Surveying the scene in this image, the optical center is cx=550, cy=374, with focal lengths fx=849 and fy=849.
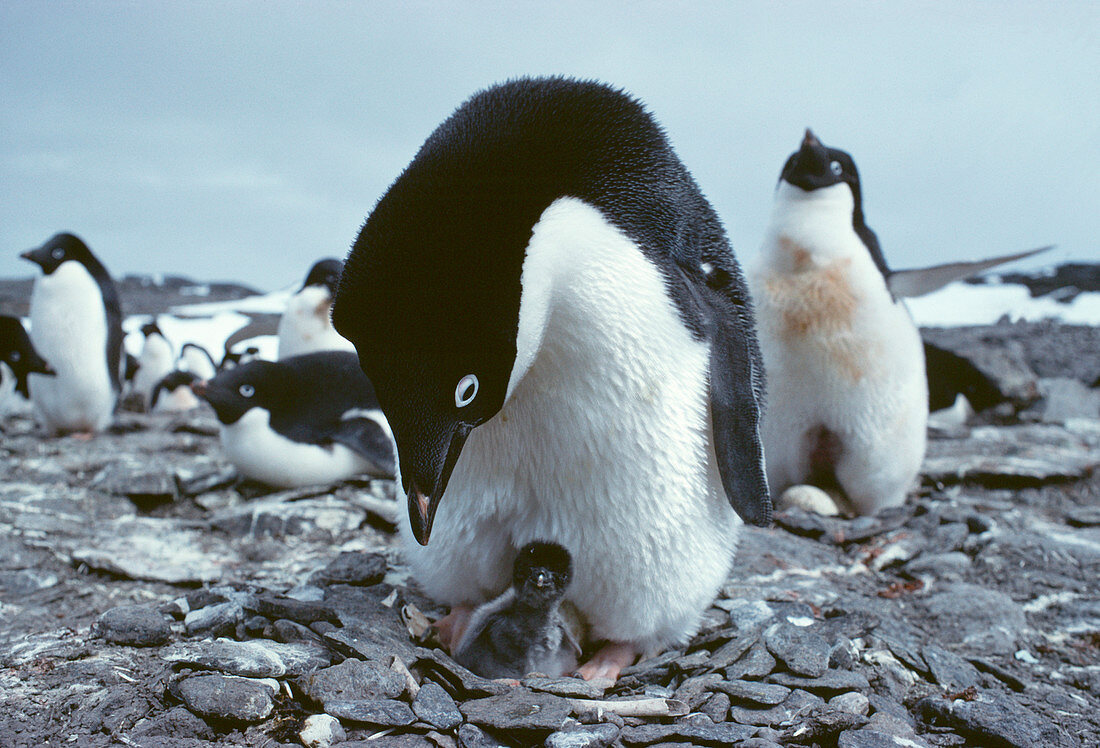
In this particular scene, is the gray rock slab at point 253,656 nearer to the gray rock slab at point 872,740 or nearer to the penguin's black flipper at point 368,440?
the gray rock slab at point 872,740

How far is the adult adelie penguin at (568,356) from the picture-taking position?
4.81 ft

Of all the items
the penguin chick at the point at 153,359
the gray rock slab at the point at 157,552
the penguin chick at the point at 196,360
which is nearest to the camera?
the gray rock slab at the point at 157,552

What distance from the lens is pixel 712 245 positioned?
1.89 m

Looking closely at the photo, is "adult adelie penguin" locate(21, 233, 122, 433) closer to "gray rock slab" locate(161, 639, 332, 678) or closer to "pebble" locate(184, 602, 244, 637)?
"pebble" locate(184, 602, 244, 637)

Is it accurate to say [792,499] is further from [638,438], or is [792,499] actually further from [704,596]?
[638,438]

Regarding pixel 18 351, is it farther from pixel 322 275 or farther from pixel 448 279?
pixel 448 279

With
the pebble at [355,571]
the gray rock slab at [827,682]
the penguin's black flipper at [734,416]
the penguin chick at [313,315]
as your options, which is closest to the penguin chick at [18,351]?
the penguin chick at [313,315]

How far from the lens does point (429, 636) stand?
1964 millimetres

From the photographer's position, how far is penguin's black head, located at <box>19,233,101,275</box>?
20.4ft

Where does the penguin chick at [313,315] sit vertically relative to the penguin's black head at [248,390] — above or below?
above

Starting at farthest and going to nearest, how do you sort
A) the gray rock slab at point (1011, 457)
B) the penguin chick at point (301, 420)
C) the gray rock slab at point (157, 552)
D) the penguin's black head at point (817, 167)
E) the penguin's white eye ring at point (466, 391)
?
the gray rock slab at point (1011, 457) → the penguin chick at point (301, 420) → the penguin's black head at point (817, 167) → the gray rock slab at point (157, 552) → the penguin's white eye ring at point (466, 391)

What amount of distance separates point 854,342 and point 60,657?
117 inches

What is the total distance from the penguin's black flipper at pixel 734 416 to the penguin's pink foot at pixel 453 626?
67 centimetres

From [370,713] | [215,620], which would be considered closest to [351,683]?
[370,713]
